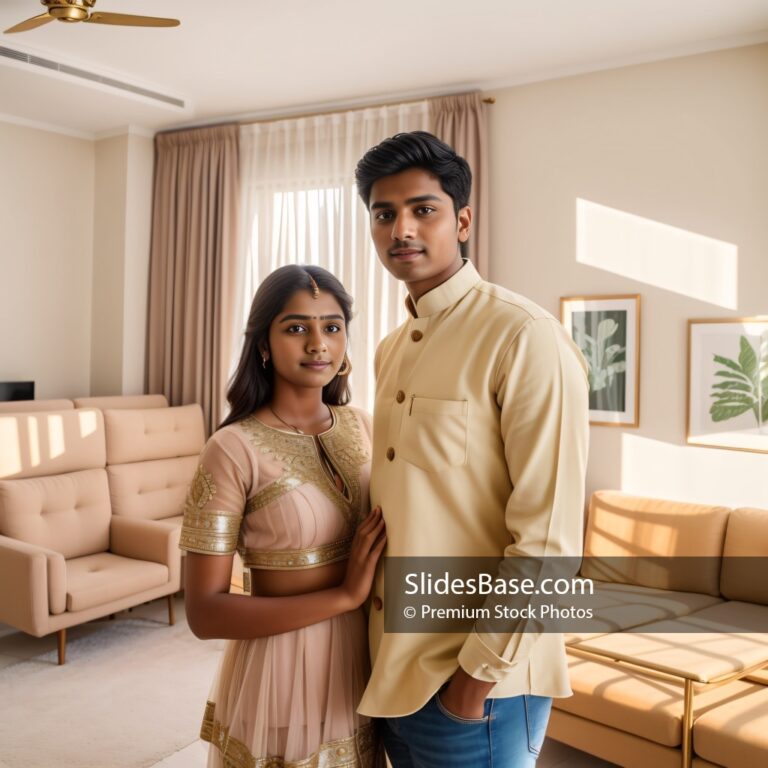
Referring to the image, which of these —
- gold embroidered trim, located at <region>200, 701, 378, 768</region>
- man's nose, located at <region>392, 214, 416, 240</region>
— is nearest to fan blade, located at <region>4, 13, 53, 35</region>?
man's nose, located at <region>392, 214, 416, 240</region>

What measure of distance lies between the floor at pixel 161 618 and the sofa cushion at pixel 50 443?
833 mm

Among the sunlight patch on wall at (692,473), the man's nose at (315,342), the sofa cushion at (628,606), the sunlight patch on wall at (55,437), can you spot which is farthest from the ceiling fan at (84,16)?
the sunlight patch on wall at (692,473)

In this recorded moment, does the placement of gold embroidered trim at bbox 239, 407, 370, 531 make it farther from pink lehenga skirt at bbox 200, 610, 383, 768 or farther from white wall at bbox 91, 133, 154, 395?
white wall at bbox 91, 133, 154, 395

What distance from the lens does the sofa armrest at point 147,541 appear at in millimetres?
4008

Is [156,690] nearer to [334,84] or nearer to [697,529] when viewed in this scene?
[697,529]

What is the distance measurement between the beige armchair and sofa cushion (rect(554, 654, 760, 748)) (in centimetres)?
219

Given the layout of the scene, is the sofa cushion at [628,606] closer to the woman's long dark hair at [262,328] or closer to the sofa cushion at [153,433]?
the woman's long dark hair at [262,328]

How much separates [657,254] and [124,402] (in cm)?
323

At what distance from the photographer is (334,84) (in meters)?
4.30

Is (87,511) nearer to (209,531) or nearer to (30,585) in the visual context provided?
(30,585)

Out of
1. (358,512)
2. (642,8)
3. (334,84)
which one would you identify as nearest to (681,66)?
(642,8)

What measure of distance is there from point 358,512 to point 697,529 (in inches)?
93.4

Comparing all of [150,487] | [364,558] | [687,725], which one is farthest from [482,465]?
[150,487]

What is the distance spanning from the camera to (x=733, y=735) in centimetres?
227
